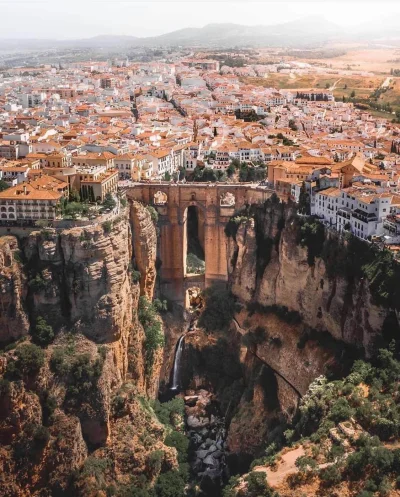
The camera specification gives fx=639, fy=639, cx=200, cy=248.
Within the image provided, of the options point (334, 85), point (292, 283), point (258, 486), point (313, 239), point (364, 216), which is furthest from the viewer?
point (334, 85)

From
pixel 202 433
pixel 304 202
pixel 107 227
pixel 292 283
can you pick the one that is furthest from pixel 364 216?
pixel 202 433

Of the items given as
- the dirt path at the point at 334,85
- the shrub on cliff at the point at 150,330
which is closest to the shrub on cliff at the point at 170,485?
the shrub on cliff at the point at 150,330

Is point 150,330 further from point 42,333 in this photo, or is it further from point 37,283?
point 37,283

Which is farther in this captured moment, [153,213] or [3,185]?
[153,213]

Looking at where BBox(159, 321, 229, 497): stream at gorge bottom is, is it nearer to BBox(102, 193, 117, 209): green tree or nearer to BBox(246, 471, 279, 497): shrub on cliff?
BBox(246, 471, 279, 497): shrub on cliff

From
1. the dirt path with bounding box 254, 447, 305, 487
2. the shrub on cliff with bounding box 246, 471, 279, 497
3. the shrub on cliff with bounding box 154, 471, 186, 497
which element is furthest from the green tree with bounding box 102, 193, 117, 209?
the shrub on cliff with bounding box 246, 471, 279, 497

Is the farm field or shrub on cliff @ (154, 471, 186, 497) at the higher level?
the farm field

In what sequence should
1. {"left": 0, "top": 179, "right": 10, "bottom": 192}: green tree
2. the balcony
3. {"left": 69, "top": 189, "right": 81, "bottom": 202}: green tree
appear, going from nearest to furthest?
the balcony
{"left": 69, "top": 189, "right": 81, "bottom": 202}: green tree
{"left": 0, "top": 179, "right": 10, "bottom": 192}: green tree

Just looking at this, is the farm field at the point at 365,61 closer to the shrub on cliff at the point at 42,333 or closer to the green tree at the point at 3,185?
the green tree at the point at 3,185
